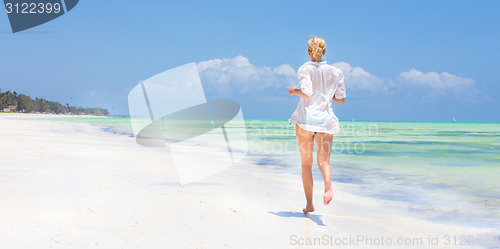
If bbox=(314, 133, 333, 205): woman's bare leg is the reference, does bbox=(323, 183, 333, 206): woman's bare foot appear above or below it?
below

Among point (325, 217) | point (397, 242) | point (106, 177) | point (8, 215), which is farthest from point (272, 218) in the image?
point (106, 177)

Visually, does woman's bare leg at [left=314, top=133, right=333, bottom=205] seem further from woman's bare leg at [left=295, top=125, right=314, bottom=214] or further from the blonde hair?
the blonde hair

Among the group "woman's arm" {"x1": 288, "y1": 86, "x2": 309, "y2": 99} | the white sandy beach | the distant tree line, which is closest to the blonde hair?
"woman's arm" {"x1": 288, "y1": 86, "x2": 309, "y2": 99}

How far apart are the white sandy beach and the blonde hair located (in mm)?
1542

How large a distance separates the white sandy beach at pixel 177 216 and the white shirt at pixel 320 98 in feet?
3.06

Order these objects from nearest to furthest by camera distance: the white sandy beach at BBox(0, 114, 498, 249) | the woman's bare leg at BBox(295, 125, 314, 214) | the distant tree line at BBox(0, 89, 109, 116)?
the white sandy beach at BBox(0, 114, 498, 249) → the woman's bare leg at BBox(295, 125, 314, 214) → the distant tree line at BBox(0, 89, 109, 116)

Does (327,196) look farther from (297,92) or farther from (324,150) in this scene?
(297,92)

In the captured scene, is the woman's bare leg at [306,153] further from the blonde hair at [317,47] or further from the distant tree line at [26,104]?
the distant tree line at [26,104]

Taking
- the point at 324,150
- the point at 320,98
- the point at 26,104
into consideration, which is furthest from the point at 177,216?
the point at 26,104

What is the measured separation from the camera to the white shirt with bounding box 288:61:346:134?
3.66 m

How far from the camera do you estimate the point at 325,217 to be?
4184 millimetres

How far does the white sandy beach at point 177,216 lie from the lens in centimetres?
315

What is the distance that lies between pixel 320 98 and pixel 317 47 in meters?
0.46

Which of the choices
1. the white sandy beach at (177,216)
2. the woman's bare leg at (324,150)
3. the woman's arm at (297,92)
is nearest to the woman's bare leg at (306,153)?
the woman's bare leg at (324,150)
